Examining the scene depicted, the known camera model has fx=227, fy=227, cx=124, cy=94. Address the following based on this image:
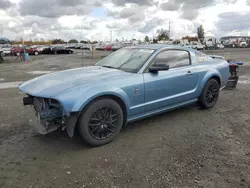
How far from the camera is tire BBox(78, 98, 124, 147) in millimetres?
3324

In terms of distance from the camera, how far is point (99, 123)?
3496mm

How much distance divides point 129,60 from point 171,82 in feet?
2.95

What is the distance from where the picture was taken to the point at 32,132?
4.18 m

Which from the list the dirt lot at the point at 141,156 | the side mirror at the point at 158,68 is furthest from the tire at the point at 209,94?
the side mirror at the point at 158,68

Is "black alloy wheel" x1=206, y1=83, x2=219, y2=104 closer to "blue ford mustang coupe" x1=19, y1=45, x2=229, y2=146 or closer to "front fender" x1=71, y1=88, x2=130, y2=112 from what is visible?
"blue ford mustang coupe" x1=19, y1=45, x2=229, y2=146

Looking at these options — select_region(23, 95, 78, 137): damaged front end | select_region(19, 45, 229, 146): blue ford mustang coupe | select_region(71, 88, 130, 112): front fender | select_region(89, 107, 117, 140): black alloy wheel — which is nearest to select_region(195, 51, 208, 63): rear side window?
select_region(19, 45, 229, 146): blue ford mustang coupe

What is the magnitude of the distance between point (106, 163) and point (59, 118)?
0.99 metres

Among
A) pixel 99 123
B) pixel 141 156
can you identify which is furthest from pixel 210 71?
pixel 99 123

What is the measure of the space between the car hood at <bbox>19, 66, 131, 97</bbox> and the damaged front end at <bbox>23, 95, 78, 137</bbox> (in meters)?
0.17

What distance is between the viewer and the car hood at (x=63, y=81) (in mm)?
3336

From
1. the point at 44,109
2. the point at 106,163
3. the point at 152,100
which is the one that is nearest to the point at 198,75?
the point at 152,100

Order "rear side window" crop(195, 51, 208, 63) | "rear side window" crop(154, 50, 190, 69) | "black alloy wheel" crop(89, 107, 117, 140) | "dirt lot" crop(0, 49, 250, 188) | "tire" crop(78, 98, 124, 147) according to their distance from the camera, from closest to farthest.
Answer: "dirt lot" crop(0, 49, 250, 188), "tire" crop(78, 98, 124, 147), "black alloy wheel" crop(89, 107, 117, 140), "rear side window" crop(154, 50, 190, 69), "rear side window" crop(195, 51, 208, 63)

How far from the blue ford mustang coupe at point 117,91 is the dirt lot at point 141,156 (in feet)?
1.15

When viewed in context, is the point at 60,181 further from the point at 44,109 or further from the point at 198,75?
the point at 198,75
